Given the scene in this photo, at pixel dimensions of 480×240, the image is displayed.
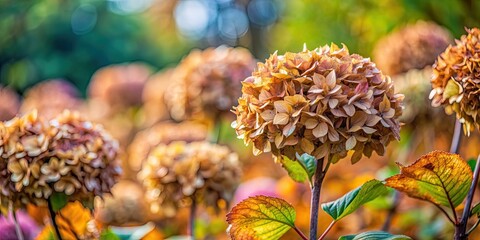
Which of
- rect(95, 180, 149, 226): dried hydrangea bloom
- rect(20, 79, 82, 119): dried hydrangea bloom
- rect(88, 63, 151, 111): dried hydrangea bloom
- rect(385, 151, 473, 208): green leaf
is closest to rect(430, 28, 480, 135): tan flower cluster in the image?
rect(385, 151, 473, 208): green leaf

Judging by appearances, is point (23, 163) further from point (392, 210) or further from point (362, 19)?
point (362, 19)

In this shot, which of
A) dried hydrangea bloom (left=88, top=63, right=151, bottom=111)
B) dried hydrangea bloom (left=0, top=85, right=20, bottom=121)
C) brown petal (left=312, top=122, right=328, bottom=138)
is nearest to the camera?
brown petal (left=312, top=122, right=328, bottom=138)

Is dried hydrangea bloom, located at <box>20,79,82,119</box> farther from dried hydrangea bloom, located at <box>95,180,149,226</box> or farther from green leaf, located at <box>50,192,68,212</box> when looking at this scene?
green leaf, located at <box>50,192,68,212</box>

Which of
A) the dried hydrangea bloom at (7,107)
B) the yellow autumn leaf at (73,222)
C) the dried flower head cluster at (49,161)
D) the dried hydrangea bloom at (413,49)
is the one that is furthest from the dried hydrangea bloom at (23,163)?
the dried hydrangea bloom at (7,107)

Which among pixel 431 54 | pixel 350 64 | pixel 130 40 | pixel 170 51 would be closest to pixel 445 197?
pixel 350 64

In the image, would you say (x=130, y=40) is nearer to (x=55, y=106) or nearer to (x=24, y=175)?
(x=55, y=106)
